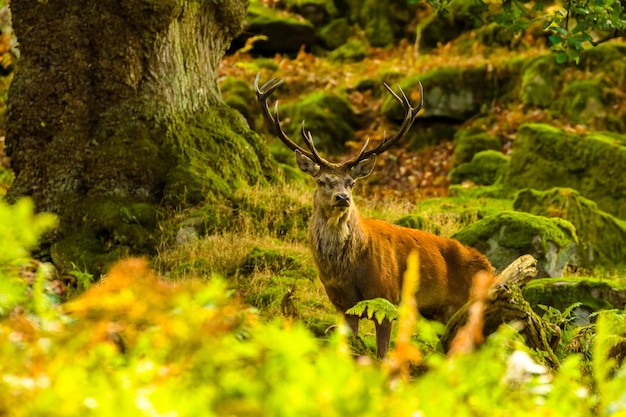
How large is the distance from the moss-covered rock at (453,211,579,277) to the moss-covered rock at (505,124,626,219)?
11.1ft

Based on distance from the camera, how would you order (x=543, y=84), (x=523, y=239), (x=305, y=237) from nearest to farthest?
(x=523, y=239) < (x=305, y=237) < (x=543, y=84)

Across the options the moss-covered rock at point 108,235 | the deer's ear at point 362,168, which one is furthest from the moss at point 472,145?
the deer's ear at point 362,168

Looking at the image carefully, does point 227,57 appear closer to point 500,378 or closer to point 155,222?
point 155,222

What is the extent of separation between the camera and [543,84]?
17.3 meters

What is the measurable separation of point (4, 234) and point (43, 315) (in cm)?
28

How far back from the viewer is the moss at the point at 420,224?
1066cm

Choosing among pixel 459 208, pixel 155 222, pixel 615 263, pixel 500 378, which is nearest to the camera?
pixel 500 378

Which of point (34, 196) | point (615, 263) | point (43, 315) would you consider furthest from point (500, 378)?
point (615, 263)

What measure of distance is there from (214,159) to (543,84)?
8992mm

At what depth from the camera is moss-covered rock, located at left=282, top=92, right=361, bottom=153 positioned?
57.7 ft

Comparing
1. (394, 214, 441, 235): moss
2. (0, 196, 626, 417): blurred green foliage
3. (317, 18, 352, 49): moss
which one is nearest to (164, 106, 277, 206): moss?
(394, 214, 441, 235): moss

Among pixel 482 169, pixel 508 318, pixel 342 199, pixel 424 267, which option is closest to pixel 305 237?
pixel 424 267

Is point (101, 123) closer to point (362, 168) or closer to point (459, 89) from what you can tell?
point (362, 168)

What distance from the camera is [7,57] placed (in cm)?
1446
